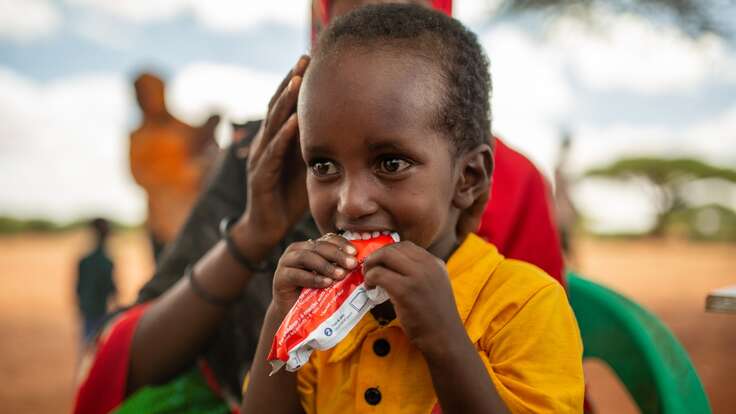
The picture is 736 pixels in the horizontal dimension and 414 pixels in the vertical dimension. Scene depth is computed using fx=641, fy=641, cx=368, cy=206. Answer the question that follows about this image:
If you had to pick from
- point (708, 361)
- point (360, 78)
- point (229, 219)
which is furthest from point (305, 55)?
point (708, 361)

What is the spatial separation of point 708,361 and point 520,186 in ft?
23.9

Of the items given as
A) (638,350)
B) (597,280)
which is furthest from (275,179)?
(597,280)

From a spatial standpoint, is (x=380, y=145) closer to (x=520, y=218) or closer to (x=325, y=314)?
(x=325, y=314)

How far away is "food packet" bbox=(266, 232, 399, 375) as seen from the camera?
3.81ft

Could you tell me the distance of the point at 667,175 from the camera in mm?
34219

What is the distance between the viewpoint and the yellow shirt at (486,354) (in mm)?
1217

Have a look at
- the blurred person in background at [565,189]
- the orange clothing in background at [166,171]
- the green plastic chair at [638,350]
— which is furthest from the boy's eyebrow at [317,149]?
the blurred person in background at [565,189]

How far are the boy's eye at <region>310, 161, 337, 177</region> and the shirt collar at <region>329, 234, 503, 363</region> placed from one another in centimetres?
32

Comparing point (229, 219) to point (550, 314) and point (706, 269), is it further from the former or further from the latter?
point (706, 269)

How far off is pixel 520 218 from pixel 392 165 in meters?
0.75

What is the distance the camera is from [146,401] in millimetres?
1841

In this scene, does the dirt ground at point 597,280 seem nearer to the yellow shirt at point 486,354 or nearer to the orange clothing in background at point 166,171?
the orange clothing in background at point 166,171

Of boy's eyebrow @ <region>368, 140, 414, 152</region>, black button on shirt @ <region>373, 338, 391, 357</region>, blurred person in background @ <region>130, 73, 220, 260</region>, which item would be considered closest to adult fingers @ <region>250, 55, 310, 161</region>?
boy's eyebrow @ <region>368, 140, 414, 152</region>

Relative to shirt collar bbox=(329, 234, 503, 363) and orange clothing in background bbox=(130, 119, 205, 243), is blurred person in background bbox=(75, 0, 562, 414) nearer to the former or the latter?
shirt collar bbox=(329, 234, 503, 363)
